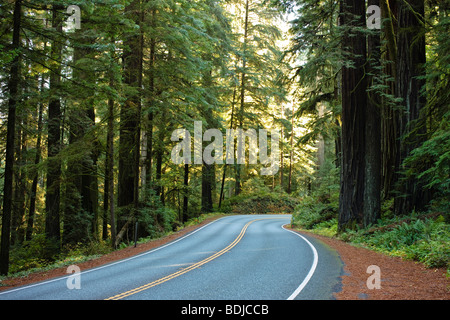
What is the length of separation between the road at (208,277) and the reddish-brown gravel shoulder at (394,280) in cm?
38

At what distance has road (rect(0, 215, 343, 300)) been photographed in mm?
6641

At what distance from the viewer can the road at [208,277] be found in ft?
21.8

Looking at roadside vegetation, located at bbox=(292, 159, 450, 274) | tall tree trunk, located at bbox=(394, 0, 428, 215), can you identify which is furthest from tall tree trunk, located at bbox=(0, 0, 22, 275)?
tall tree trunk, located at bbox=(394, 0, 428, 215)

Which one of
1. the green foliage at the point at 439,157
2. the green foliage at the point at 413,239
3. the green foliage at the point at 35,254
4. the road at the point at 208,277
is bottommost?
the green foliage at the point at 35,254

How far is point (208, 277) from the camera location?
26.5 ft

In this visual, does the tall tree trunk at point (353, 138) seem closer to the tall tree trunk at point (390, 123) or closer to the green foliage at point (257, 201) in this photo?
the tall tree trunk at point (390, 123)

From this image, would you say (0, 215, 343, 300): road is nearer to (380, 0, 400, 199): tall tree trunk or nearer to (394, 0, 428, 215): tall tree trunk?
(394, 0, 428, 215): tall tree trunk

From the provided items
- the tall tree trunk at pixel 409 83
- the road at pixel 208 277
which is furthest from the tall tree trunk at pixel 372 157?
the road at pixel 208 277

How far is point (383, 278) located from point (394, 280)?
0.90 feet

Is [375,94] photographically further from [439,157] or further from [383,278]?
[383,278]

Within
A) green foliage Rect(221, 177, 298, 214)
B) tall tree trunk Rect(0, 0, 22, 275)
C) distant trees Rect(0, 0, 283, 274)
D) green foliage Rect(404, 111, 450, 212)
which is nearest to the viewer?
green foliage Rect(404, 111, 450, 212)

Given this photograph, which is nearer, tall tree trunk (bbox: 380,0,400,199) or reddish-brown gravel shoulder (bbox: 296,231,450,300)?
reddish-brown gravel shoulder (bbox: 296,231,450,300)

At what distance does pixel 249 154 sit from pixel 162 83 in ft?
69.4

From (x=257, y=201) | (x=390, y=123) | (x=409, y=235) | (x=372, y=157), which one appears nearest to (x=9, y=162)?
(x=409, y=235)
